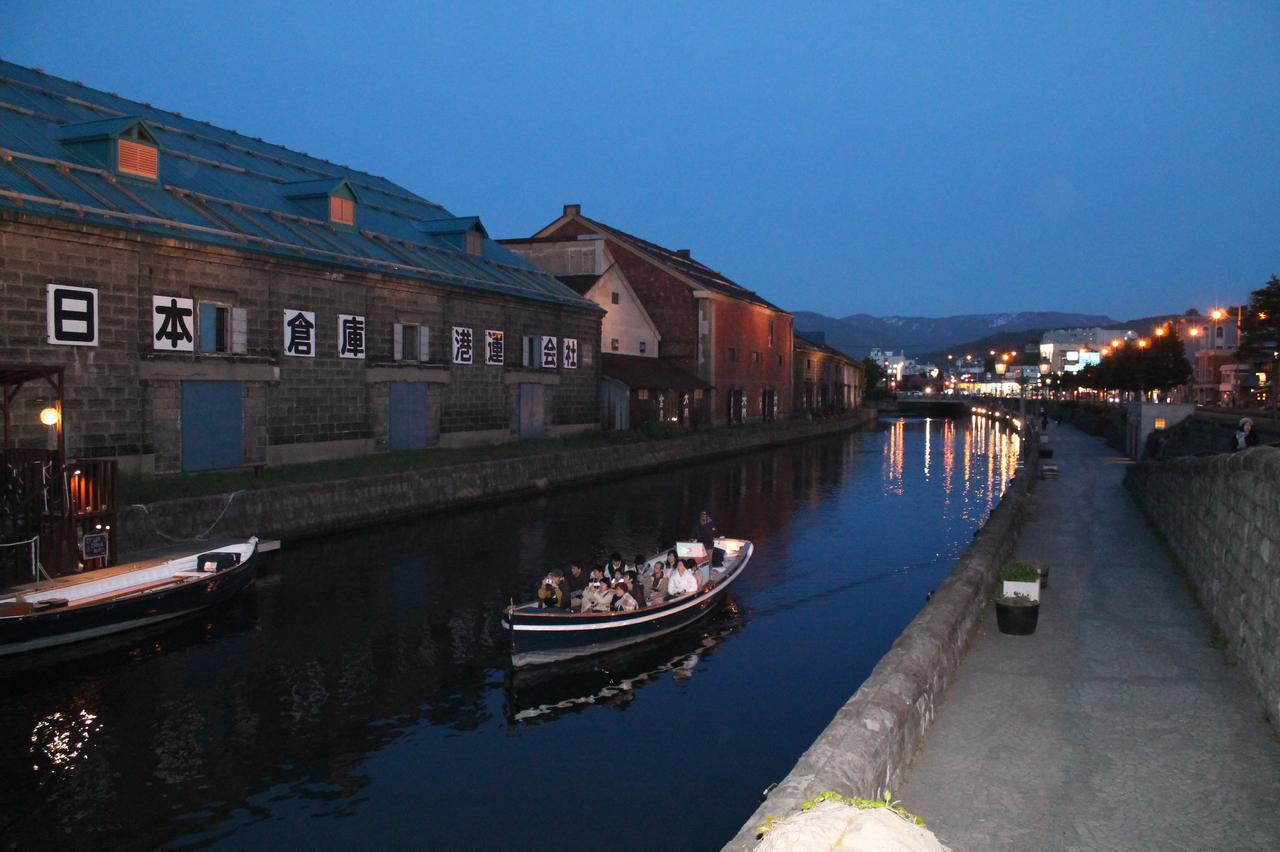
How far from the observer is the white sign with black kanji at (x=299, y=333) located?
103 feet

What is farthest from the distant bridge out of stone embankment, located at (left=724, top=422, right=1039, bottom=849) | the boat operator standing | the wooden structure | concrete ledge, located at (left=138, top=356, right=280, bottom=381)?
the wooden structure

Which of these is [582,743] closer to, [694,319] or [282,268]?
[282,268]

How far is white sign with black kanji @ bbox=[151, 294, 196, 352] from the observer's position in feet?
88.2

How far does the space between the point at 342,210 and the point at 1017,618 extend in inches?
1235

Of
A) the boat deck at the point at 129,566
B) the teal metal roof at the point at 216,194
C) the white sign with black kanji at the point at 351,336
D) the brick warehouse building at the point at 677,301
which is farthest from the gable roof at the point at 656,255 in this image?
the boat deck at the point at 129,566

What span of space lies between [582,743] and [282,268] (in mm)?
23065

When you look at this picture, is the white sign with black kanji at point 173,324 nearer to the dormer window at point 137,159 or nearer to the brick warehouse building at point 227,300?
the brick warehouse building at point 227,300

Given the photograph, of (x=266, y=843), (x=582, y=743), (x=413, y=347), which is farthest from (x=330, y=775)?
(x=413, y=347)

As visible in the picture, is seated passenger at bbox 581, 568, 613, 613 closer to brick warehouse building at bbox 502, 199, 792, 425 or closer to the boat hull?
the boat hull

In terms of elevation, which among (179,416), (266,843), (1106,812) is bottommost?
(266,843)

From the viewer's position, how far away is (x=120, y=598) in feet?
57.3

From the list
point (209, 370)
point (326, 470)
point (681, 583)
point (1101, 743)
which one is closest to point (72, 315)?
point (209, 370)

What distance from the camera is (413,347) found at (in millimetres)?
38125

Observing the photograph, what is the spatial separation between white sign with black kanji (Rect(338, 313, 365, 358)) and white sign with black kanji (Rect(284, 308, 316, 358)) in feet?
4.48
